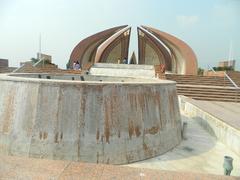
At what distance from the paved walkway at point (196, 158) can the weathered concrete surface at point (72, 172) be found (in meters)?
2.17

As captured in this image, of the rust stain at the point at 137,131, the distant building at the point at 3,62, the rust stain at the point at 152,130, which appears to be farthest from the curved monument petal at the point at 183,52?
the rust stain at the point at 137,131

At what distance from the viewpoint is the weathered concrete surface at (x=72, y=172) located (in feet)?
7.52

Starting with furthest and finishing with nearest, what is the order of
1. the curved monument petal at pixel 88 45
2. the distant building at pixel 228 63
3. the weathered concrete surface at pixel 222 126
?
1. the distant building at pixel 228 63
2. the curved monument petal at pixel 88 45
3. the weathered concrete surface at pixel 222 126

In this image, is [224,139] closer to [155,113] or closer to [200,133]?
[200,133]

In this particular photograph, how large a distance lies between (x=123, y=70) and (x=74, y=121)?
593 inches

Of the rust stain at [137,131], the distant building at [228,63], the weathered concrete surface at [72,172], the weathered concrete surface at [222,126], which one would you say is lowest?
the weathered concrete surface at [222,126]

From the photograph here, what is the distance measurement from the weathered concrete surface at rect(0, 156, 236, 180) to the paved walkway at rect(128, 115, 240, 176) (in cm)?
217

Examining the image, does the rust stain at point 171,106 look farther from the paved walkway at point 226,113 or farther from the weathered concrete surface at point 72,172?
the weathered concrete surface at point 72,172

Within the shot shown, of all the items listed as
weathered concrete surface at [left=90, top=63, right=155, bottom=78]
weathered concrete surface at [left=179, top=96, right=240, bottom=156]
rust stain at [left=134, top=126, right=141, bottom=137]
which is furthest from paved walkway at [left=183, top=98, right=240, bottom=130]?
weathered concrete surface at [left=90, top=63, right=155, bottom=78]

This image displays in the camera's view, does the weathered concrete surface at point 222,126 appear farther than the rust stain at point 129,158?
Yes

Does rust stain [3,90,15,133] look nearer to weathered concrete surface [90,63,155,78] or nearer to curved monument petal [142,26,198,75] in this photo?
weathered concrete surface [90,63,155,78]

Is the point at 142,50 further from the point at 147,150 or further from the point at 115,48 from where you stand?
the point at 147,150

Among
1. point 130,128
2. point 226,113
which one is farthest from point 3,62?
point 130,128

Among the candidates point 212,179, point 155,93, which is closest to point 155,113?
point 155,93
